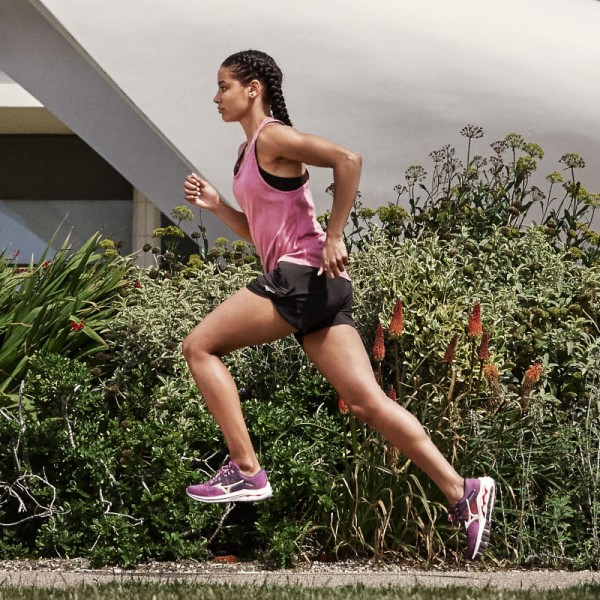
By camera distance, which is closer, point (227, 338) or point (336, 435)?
point (227, 338)

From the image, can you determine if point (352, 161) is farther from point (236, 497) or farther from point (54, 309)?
point (54, 309)

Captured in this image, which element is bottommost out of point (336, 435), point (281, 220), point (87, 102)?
point (336, 435)

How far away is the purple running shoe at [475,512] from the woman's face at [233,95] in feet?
5.24

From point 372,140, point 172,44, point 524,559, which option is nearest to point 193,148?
point 172,44

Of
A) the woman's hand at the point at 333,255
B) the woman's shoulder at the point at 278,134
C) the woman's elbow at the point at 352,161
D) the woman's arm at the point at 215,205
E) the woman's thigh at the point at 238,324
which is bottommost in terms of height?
the woman's thigh at the point at 238,324

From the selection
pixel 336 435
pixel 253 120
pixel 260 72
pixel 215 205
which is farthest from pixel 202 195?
pixel 336 435

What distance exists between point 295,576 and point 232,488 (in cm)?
82

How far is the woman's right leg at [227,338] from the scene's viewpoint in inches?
170

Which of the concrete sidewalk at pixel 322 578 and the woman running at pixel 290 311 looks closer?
the woman running at pixel 290 311

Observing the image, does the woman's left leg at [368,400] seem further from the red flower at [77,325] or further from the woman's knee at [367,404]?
the red flower at [77,325]

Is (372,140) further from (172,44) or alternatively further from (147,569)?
(147,569)

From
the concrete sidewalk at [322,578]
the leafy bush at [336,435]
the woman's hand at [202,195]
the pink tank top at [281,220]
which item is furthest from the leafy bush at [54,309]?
the pink tank top at [281,220]

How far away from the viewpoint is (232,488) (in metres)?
4.50

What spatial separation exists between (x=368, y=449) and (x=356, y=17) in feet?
15.5
